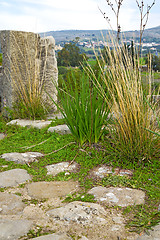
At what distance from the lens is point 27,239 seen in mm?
1710

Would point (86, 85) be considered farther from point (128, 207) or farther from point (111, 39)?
point (128, 207)

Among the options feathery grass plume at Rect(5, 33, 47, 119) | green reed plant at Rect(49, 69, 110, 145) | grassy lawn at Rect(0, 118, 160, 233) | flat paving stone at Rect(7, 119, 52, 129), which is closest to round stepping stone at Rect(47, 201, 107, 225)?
grassy lawn at Rect(0, 118, 160, 233)

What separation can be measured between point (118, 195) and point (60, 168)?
0.85 metres

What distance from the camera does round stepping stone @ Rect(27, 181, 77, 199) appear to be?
239cm

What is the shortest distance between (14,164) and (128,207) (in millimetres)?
1484

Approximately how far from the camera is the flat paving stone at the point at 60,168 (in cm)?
288

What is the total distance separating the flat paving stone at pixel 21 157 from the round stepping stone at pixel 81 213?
1202 millimetres

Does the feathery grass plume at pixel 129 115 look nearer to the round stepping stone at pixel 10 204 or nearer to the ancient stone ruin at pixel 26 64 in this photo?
the round stepping stone at pixel 10 204

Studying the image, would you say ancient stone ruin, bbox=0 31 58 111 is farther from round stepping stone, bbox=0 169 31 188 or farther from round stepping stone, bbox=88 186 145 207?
round stepping stone, bbox=88 186 145 207

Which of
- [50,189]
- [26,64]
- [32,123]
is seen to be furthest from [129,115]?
[26,64]

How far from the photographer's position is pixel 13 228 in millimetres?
1810

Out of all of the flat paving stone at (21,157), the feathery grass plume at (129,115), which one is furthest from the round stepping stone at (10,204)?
the feathery grass plume at (129,115)

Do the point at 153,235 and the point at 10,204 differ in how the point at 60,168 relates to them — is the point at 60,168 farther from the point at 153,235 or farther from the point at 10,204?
the point at 153,235

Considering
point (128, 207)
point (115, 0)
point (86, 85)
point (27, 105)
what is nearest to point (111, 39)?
point (115, 0)
